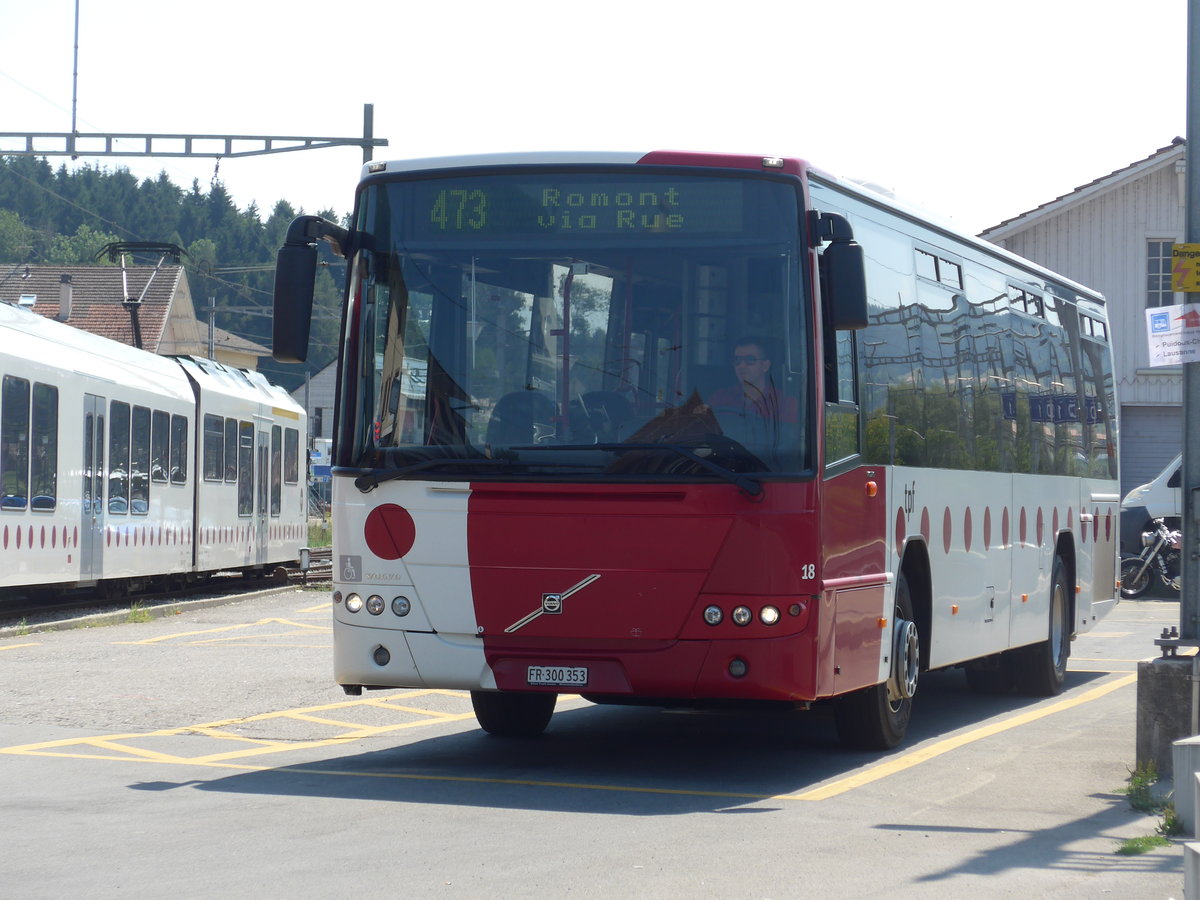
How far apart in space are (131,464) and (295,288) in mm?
16111

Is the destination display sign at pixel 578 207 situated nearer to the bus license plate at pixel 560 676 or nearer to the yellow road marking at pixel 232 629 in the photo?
the bus license plate at pixel 560 676

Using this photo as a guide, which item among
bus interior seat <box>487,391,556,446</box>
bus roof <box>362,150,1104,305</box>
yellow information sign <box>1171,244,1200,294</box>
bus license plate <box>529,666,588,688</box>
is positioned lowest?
bus license plate <box>529,666,588,688</box>

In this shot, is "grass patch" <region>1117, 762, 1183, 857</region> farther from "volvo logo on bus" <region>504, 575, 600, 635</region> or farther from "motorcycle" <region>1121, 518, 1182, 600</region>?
"motorcycle" <region>1121, 518, 1182, 600</region>

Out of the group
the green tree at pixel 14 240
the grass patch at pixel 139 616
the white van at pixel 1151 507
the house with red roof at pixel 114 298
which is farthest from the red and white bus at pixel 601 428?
the green tree at pixel 14 240

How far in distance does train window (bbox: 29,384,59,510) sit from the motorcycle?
52.5 ft

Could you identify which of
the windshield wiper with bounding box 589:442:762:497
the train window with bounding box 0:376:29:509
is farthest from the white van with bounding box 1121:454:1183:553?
the windshield wiper with bounding box 589:442:762:497

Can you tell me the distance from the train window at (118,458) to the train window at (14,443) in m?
2.94

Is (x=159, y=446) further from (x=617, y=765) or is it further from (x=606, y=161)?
(x=606, y=161)

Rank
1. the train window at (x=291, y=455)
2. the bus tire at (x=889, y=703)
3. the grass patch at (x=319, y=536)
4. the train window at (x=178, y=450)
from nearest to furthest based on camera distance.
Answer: the bus tire at (x=889, y=703), the train window at (x=178, y=450), the train window at (x=291, y=455), the grass patch at (x=319, y=536)

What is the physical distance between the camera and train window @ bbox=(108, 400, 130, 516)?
76.6ft

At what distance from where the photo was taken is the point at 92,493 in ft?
74.3

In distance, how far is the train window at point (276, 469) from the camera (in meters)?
32.0

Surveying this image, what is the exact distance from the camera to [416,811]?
809 cm

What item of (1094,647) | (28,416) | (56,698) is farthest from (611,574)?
(28,416)
